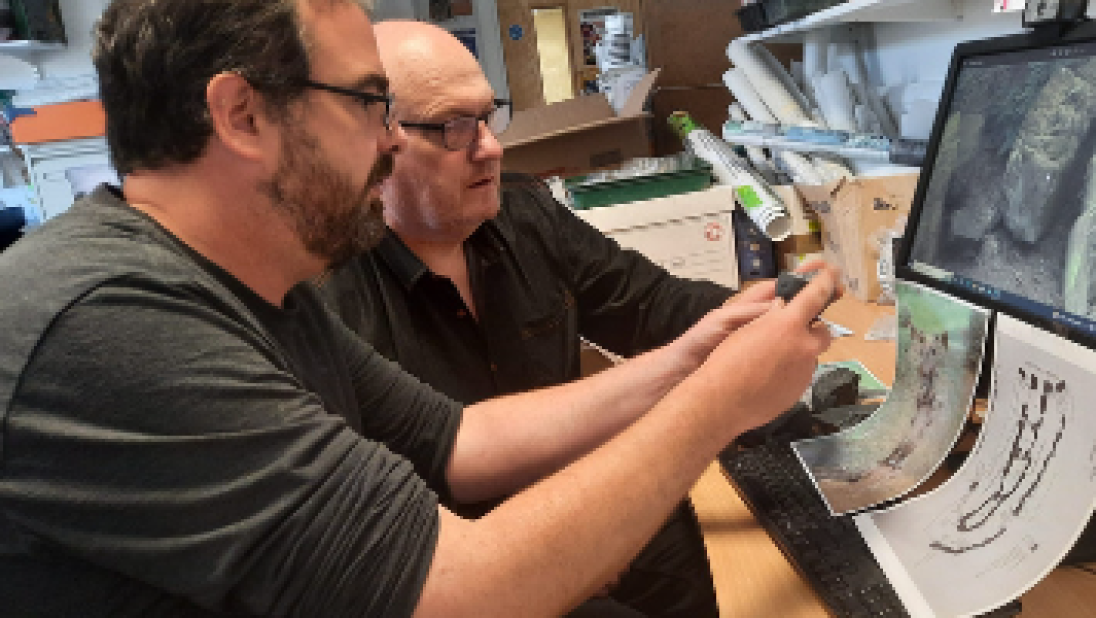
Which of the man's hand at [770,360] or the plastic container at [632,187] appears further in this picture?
the plastic container at [632,187]

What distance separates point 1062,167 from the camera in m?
0.74

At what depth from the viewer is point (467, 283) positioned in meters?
1.40

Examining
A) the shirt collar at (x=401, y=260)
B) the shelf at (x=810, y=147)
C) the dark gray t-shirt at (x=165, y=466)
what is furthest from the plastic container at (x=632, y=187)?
the dark gray t-shirt at (x=165, y=466)

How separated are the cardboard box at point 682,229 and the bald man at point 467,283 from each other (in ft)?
1.37

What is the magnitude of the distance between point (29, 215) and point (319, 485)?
13.3 ft

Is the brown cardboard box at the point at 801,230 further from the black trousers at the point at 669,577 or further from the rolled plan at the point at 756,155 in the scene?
the black trousers at the point at 669,577

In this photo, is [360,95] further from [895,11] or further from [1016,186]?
[895,11]

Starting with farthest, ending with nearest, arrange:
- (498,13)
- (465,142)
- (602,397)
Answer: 1. (498,13)
2. (465,142)
3. (602,397)

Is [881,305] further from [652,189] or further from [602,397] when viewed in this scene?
[602,397]

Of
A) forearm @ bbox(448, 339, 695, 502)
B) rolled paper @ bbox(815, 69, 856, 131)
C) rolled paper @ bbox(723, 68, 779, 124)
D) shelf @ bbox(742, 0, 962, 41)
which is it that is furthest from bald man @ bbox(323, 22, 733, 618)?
rolled paper @ bbox(723, 68, 779, 124)

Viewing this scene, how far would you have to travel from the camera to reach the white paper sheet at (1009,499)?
2.10 ft

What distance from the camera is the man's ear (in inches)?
28.3

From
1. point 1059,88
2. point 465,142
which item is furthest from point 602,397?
point 1059,88

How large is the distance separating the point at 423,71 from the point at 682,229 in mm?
831
